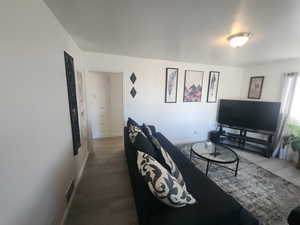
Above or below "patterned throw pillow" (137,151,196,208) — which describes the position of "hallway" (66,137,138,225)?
below

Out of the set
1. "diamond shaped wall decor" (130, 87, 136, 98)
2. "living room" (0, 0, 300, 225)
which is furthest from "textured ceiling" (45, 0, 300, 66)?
"diamond shaped wall decor" (130, 87, 136, 98)

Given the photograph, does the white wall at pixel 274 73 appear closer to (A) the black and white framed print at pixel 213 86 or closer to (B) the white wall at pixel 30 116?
(A) the black and white framed print at pixel 213 86

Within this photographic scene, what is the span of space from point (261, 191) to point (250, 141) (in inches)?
69.6

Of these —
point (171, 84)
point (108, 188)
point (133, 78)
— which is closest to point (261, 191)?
point (108, 188)

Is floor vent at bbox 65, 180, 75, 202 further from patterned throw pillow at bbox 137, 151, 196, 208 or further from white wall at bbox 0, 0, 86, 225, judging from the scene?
patterned throw pillow at bbox 137, 151, 196, 208

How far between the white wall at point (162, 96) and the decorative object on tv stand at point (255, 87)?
36 cm

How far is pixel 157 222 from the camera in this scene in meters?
1.00

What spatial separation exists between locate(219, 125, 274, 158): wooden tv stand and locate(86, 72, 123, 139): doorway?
11.2 ft

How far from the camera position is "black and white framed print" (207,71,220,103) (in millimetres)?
4117

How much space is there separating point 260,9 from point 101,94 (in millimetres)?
4054

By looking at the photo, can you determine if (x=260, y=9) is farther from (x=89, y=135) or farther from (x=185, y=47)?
(x=89, y=135)

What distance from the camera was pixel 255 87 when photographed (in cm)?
407

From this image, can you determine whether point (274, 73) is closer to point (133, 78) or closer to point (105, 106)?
point (133, 78)

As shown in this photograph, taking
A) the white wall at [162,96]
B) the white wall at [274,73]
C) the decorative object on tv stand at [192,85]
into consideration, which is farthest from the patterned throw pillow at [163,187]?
the white wall at [274,73]
